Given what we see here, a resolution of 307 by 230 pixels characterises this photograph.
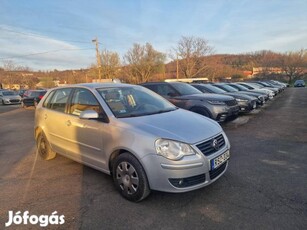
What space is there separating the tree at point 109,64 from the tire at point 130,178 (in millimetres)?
44662

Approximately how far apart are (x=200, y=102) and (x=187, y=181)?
518 cm

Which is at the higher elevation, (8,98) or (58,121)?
(58,121)

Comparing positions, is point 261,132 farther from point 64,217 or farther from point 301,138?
point 64,217

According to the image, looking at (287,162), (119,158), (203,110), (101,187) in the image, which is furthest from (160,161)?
(203,110)

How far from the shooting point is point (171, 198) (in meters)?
3.42

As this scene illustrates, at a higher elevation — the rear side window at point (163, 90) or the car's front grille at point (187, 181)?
the rear side window at point (163, 90)

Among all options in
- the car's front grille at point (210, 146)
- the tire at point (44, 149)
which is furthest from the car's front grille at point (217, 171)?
the tire at point (44, 149)

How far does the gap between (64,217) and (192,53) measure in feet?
185

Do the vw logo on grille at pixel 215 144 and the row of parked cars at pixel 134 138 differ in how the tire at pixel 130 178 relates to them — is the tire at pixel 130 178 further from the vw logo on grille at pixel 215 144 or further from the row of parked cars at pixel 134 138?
the vw logo on grille at pixel 215 144

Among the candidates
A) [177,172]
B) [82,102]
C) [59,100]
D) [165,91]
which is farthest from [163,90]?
[177,172]

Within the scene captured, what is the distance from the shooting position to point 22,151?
612 centimetres

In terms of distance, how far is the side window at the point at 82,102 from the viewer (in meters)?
3.99

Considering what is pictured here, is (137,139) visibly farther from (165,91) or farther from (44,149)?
(165,91)

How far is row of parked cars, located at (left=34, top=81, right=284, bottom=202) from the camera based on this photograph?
3.05 meters
